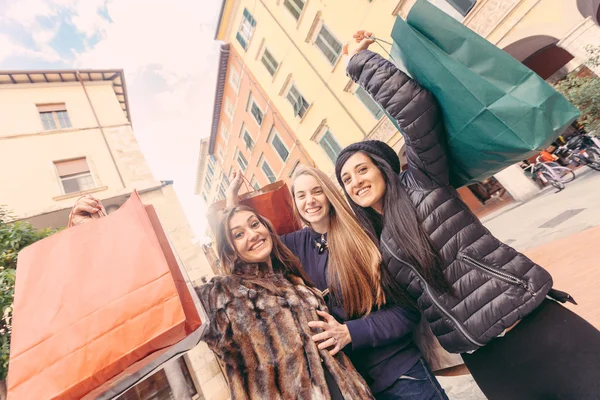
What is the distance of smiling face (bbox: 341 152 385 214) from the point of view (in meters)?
1.71

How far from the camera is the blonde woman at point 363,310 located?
149cm

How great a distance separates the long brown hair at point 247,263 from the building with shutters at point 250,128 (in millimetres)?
11757

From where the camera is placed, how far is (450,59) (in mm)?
1230

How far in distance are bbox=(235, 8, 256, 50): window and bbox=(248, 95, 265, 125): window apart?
2.86 metres

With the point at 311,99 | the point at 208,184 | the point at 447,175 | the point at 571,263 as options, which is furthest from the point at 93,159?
the point at 208,184

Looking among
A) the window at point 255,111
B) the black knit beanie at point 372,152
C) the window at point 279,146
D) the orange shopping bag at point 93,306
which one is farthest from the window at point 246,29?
the orange shopping bag at point 93,306

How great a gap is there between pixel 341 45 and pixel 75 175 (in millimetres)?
10650

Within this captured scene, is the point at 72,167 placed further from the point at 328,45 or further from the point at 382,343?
the point at 382,343

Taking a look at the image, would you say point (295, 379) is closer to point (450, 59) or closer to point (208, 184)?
point (450, 59)

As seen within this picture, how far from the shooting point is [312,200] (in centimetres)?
199

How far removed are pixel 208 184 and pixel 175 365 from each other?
25.1 meters

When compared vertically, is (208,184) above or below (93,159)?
above

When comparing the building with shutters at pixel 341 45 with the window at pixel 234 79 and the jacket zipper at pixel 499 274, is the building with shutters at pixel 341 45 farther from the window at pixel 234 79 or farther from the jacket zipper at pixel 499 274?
the jacket zipper at pixel 499 274

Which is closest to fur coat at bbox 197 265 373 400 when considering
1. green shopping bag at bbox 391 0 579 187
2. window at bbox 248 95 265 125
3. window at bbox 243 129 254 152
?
green shopping bag at bbox 391 0 579 187
